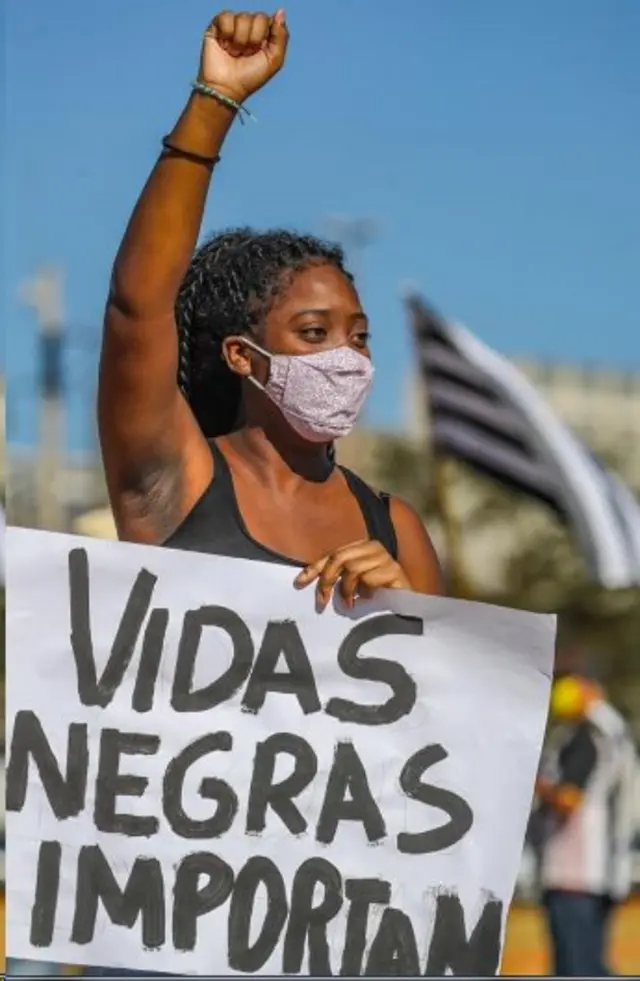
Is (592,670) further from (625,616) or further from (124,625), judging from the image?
(124,625)

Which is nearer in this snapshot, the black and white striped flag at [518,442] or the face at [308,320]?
the face at [308,320]

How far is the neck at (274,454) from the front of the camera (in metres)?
2.55

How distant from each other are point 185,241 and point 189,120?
13 centimetres

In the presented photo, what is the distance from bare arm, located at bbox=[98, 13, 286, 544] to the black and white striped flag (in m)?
4.71

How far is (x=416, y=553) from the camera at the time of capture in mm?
2627

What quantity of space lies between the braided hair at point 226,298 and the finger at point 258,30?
283mm

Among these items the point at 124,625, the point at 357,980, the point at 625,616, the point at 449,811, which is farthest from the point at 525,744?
the point at 625,616

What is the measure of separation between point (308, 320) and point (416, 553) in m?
0.31

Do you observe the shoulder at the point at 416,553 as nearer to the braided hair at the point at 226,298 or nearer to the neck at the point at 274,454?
the neck at the point at 274,454

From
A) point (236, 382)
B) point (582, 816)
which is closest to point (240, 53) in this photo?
point (236, 382)

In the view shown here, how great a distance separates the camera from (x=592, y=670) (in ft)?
21.5

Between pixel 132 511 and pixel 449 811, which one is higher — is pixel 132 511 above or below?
above

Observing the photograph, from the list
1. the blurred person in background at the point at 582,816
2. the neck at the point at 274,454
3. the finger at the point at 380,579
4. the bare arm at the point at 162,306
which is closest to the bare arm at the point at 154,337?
the bare arm at the point at 162,306

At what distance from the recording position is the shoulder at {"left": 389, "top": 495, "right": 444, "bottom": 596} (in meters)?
2.61
